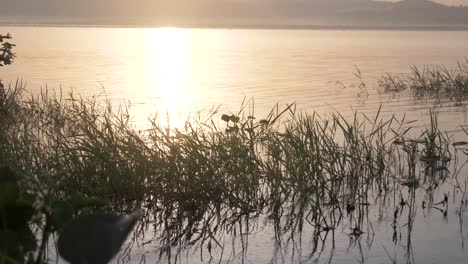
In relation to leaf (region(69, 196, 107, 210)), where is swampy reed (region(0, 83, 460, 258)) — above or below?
below

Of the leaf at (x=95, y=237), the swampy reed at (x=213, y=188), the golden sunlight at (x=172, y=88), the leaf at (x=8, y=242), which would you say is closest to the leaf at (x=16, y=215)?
the leaf at (x=8, y=242)

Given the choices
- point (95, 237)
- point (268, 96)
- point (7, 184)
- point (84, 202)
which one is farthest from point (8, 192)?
point (268, 96)

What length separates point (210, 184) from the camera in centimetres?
648

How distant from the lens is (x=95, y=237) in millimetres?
1792

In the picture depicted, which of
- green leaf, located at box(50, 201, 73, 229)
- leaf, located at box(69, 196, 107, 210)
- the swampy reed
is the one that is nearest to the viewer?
green leaf, located at box(50, 201, 73, 229)

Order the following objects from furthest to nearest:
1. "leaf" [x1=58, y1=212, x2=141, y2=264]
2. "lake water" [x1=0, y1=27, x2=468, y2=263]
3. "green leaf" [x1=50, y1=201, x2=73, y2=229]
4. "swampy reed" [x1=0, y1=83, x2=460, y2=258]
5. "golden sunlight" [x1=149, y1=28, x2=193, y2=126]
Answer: "golden sunlight" [x1=149, y1=28, x2=193, y2=126]
"swampy reed" [x1=0, y1=83, x2=460, y2=258]
"lake water" [x1=0, y1=27, x2=468, y2=263]
"green leaf" [x1=50, y1=201, x2=73, y2=229]
"leaf" [x1=58, y1=212, x2=141, y2=264]

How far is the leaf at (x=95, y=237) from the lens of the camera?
177 cm

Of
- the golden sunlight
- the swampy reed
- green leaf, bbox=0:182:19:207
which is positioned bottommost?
the swampy reed

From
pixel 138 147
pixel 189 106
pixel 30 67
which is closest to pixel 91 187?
pixel 138 147

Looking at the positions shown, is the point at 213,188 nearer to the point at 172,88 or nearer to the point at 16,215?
the point at 16,215

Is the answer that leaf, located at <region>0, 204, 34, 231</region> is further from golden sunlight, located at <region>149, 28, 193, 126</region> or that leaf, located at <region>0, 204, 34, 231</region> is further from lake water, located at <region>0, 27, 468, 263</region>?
golden sunlight, located at <region>149, 28, 193, 126</region>

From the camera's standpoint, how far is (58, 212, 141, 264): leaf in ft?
5.82

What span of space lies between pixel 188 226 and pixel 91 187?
1.17 meters

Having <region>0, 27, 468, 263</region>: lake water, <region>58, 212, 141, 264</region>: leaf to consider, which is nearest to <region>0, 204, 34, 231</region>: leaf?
<region>58, 212, 141, 264</region>: leaf
